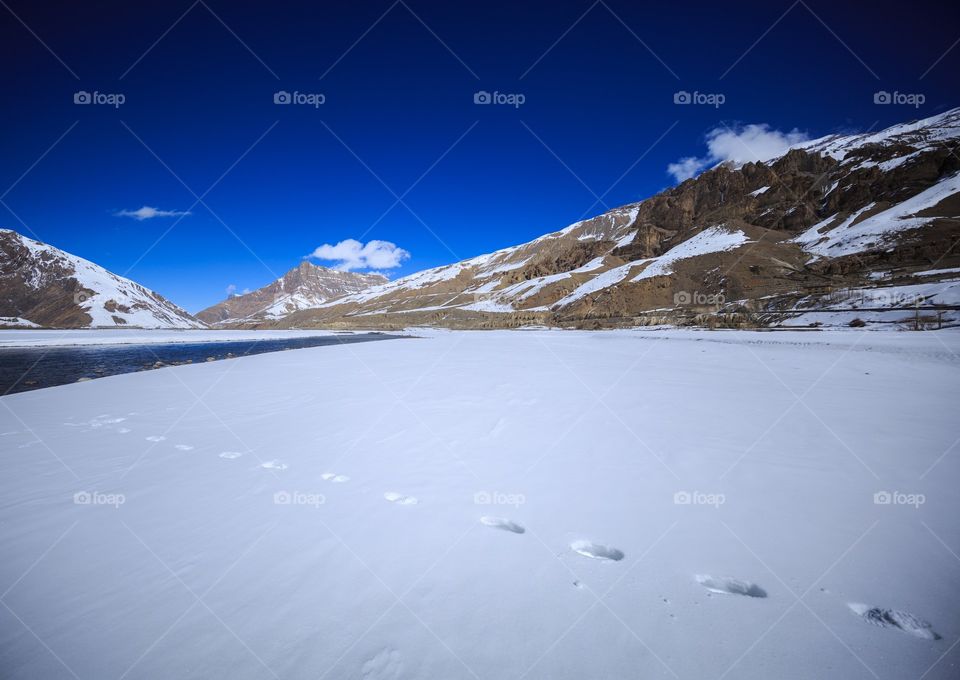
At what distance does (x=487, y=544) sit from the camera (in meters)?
3.46

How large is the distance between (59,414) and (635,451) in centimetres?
1137

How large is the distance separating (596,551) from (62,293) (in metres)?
239

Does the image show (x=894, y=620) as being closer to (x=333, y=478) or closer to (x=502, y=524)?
(x=502, y=524)

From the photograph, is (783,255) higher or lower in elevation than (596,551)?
higher

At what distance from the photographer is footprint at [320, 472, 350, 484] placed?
4750 mm

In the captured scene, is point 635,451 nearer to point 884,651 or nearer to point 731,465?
point 731,465

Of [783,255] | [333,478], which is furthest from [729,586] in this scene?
[783,255]

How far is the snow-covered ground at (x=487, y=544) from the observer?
7.72 ft

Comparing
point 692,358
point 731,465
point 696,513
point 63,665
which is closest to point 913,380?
point 692,358

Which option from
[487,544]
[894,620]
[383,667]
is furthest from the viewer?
[487,544]

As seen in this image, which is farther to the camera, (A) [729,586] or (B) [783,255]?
(B) [783,255]

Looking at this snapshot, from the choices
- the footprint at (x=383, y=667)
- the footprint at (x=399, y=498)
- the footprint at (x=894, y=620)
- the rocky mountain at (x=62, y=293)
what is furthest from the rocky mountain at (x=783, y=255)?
the rocky mountain at (x=62, y=293)

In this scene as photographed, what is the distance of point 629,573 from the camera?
302 centimetres

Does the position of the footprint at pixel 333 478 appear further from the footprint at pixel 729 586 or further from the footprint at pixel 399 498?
the footprint at pixel 729 586
